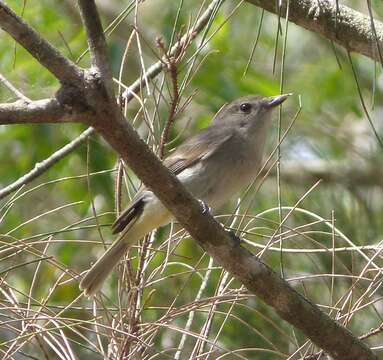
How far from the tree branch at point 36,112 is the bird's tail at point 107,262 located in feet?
3.57

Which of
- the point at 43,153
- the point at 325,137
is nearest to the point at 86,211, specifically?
the point at 43,153

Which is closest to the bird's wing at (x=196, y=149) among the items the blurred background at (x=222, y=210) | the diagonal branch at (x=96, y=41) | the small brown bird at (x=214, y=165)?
the small brown bird at (x=214, y=165)

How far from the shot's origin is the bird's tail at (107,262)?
11.6 ft

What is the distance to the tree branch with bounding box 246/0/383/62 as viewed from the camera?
348 centimetres

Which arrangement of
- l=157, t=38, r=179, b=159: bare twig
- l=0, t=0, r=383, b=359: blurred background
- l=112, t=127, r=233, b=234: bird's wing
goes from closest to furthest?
l=157, t=38, r=179, b=159: bare twig, l=0, t=0, r=383, b=359: blurred background, l=112, t=127, r=233, b=234: bird's wing

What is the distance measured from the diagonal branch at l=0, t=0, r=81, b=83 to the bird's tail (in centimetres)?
116

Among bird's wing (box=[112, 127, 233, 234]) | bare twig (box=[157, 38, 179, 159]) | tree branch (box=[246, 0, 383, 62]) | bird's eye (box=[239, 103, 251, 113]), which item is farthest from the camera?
bird's eye (box=[239, 103, 251, 113])

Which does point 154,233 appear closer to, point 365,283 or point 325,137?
point 365,283

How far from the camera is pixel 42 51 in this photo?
2406 millimetres

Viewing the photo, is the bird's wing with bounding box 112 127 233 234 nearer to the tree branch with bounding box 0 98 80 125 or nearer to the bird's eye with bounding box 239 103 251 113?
the bird's eye with bounding box 239 103 251 113

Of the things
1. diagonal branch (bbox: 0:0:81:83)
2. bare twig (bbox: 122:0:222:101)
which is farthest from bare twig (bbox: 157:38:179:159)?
diagonal branch (bbox: 0:0:81:83)

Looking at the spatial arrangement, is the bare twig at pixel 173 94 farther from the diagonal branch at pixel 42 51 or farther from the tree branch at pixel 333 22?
the tree branch at pixel 333 22

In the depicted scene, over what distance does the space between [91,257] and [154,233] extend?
75.9 inches

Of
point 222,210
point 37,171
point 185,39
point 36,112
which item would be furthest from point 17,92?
point 222,210
